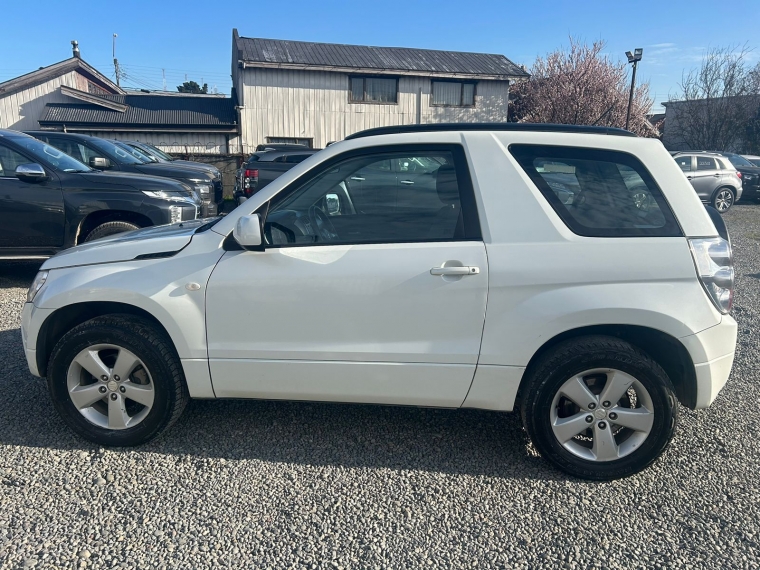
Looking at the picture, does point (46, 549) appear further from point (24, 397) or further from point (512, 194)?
point (512, 194)

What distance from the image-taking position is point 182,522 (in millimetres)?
2607

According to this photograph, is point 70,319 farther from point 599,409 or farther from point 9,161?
point 9,161

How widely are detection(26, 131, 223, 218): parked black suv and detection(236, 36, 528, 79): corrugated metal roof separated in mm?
13132

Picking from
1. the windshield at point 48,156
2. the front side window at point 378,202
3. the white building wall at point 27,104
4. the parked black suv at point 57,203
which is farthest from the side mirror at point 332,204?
the white building wall at point 27,104

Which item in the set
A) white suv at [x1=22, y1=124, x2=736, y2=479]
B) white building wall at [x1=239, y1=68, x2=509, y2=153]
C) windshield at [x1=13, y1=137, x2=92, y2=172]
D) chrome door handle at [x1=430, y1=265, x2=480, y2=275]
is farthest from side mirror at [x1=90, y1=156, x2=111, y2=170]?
white building wall at [x1=239, y1=68, x2=509, y2=153]

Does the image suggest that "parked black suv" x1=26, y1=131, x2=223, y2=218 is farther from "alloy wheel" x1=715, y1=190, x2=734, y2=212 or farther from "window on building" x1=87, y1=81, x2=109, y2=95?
"window on building" x1=87, y1=81, x2=109, y2=95

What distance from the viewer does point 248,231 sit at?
2.86m

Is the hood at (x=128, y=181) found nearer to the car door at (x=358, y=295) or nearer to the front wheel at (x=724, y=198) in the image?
the car door at (x=358, y=295)

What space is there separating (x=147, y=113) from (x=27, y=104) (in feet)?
16.1

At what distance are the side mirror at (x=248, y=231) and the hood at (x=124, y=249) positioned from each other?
426 mm

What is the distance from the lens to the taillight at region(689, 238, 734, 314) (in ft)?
9.14

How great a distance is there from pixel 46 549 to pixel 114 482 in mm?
522

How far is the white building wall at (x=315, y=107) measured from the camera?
74.7 ft

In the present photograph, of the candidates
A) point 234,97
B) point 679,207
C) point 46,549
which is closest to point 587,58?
point 234,97
